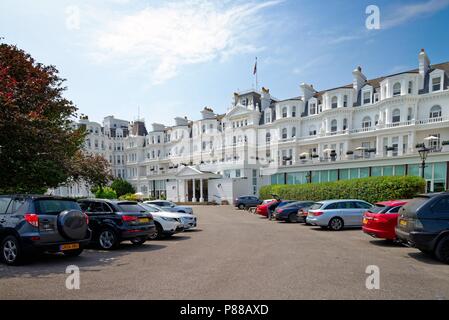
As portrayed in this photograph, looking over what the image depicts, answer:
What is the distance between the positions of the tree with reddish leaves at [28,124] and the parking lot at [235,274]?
17.8ft

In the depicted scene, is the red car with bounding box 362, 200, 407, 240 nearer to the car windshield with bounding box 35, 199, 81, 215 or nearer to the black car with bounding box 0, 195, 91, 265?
the black car with bounding box 0, 195, 91, 265

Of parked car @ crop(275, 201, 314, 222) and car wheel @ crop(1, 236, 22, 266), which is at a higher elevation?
car wheel @ crop(1, 236, 22, 266)

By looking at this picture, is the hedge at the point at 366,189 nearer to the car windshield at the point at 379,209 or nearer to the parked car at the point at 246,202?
the parked car at the point at 246,202

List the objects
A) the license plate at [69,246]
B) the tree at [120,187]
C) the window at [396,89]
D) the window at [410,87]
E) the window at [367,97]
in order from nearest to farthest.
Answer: the license plate at [69,246], the window at [410,87], the window at [396,89], the window at [367,97], the tree at [120,187]

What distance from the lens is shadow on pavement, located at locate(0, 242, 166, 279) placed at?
6.88 m

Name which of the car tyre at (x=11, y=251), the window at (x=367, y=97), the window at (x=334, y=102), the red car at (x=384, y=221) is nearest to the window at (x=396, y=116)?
the window at (x=367, y=97)

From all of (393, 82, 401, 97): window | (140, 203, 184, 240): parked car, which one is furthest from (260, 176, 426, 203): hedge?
(140, 203, 184, 240): parked car

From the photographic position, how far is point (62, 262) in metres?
8.05

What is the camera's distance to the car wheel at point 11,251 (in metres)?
7.42

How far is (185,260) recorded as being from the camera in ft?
27.0

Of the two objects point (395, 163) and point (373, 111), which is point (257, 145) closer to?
point (373, 111)

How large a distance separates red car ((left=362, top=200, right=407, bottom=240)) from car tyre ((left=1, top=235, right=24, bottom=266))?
1136cm
